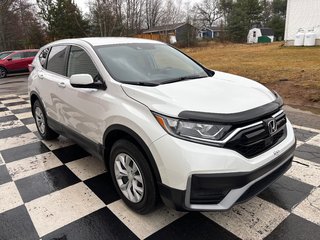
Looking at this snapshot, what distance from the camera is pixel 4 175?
3479mm

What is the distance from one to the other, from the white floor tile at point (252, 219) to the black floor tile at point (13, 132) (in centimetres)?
406

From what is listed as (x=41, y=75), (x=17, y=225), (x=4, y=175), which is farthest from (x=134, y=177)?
(x=41, y=75)

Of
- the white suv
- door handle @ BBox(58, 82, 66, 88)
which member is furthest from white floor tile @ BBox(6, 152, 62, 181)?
door handle @ BBox(58, 82, 66, 88)

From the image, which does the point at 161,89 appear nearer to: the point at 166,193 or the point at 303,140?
the point at 166,193

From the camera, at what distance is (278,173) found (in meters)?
2.40

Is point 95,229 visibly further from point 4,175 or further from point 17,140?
point 17,140

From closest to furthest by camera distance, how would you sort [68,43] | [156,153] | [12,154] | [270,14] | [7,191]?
[156,153], [7,191], [68,43], [12,154], [270,14]

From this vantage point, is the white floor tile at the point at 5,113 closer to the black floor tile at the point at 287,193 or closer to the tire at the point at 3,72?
the black floor tile at the point at 287,193

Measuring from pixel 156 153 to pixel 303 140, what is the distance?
3.08 m

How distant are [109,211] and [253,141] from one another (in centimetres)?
153

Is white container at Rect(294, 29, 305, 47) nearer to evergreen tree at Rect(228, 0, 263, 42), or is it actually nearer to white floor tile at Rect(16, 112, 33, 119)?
white floor tile at Rect(16, 112, 33, 119)

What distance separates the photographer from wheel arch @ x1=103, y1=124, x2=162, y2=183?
2178 mm

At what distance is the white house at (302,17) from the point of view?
73.0ft

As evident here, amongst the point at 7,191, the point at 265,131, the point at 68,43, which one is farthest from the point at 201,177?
the point at 68,43
